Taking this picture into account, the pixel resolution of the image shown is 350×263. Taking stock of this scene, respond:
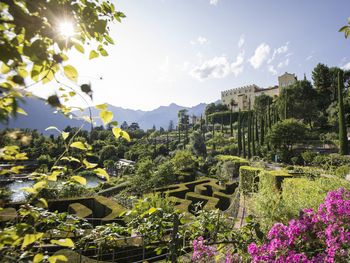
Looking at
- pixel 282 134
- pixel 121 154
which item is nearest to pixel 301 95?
pixel 282 134

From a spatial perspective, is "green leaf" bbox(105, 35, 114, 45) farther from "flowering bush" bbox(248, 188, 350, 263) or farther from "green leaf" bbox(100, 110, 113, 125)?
"flowering bush" bbox(248, 188, 350, 263)

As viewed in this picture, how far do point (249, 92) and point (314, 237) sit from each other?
3168 inches

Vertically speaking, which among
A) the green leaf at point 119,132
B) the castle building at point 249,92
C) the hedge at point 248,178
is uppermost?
the castle building at point 249,92

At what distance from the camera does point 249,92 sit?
3076 inches

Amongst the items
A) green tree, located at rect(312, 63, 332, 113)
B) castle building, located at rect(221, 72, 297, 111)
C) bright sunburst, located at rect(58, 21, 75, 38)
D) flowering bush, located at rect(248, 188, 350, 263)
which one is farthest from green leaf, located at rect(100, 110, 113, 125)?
castle building, located at rect(221, 72, 297, 111)

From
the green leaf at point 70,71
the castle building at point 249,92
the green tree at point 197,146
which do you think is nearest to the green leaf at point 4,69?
the green leaf at point 70,71

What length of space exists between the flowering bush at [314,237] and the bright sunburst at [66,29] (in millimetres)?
2107

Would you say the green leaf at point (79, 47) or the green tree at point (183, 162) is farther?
the green tree at point (183, 162)

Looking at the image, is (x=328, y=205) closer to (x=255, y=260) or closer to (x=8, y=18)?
(x=255, y=260)

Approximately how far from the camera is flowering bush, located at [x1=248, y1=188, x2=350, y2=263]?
78.9 inches

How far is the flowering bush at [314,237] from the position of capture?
2.00 meters

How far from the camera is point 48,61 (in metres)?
0.81

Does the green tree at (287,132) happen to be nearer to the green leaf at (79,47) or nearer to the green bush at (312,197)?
the green bush at (312,197)

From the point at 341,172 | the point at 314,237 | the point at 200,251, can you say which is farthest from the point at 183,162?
the point at 314,237
